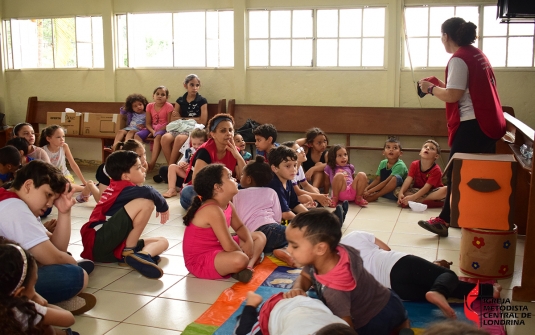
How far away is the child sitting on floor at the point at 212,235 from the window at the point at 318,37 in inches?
162

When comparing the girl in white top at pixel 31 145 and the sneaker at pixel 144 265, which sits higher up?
the girl in white top at pixel 31 145

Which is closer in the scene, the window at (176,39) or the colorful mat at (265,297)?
the colorful mat at (265,297)

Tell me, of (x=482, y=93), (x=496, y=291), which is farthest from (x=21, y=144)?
(x=496, y=291)

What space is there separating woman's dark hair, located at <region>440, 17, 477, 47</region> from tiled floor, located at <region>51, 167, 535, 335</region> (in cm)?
150

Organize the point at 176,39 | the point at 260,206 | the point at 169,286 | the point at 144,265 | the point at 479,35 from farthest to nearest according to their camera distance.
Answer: the point at 176,39 < the point at 479,35 < the point at 260,206 < the point at 144,265 < the point at 169,286

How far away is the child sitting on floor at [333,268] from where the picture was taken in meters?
2.23

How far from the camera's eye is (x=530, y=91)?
251 inches

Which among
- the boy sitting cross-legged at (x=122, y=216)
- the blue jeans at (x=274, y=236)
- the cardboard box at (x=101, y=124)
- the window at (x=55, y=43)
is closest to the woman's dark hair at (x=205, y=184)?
the boy sitting cross-legged at (x=122, y=216)

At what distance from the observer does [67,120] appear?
7.94 m

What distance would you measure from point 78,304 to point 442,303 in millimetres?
1859

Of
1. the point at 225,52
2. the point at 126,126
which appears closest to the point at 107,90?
the point at 126,126

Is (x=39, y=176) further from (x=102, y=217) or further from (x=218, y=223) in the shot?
(x=218, y=223)

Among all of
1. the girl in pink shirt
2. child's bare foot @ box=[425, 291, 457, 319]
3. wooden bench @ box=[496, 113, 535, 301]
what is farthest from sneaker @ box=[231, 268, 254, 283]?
the girl in pink shirt

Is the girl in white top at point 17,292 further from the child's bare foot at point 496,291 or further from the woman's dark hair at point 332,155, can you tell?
the woman's dark hair at point 332,155
